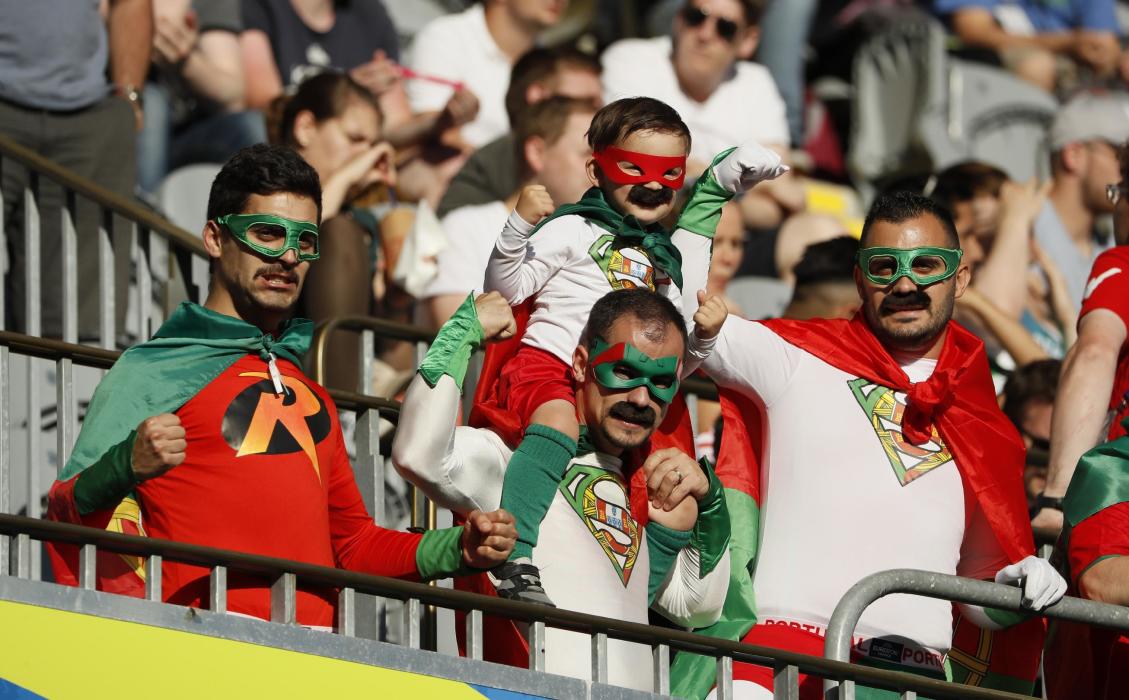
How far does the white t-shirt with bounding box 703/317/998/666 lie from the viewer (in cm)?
655

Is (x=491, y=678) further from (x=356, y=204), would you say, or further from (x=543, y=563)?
(x=356, y=204)

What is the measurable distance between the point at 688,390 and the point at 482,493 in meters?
1.95

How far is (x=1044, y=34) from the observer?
14578 millimetres

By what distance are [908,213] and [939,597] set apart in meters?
1.44

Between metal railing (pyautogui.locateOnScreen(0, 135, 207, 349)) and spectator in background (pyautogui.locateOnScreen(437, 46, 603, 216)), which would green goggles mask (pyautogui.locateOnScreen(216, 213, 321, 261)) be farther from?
spectator in background (pyautogui.locateOnScreen(437, 46, 603, 216))

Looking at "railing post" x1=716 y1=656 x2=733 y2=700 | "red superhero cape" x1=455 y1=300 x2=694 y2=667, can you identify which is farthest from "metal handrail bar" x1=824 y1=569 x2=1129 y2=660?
"red superhero cape" x1=455 y1=300 x2=694 y2=667

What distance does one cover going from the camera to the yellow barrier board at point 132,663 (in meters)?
5.45

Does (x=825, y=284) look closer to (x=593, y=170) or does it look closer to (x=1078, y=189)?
(x=593, y=170)

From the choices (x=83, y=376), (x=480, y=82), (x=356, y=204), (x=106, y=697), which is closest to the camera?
(x=106, y=697)

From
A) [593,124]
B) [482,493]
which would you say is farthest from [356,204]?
[482,493]

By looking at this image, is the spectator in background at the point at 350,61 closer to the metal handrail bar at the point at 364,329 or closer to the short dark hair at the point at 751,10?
the short dark hair at the point at 751,10

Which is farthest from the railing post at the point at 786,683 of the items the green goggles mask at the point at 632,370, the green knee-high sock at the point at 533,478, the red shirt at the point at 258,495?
the red shirt at the point at 258,495

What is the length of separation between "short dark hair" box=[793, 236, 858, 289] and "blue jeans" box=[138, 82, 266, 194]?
2826 millimetres

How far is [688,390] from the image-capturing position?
800cm
